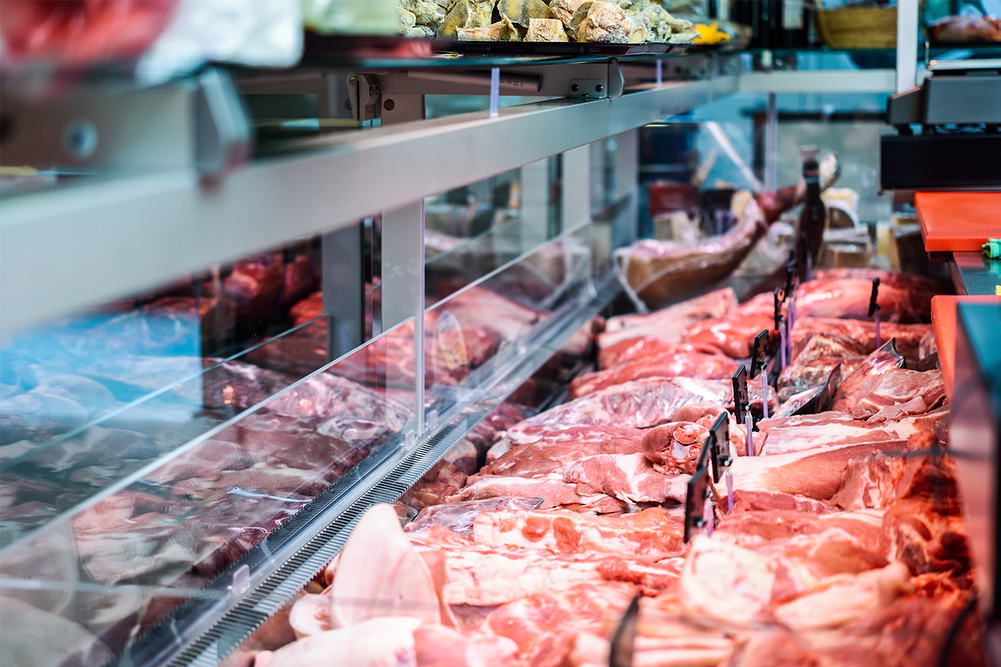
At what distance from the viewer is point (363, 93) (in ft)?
8.17

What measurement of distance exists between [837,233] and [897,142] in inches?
51.3

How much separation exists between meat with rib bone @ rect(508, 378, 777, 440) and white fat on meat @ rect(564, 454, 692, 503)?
0.42 meters

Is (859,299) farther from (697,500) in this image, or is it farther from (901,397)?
(697,500)

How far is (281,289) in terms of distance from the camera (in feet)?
14.3

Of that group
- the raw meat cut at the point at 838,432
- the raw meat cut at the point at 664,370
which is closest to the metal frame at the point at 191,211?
the raw meat cut at the point at 838,432

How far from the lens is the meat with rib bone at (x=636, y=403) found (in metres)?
2.67

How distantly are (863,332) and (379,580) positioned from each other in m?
2.15

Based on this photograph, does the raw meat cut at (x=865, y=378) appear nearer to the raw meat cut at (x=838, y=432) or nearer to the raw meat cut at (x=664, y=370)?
the raw meat cut at (x=838, y=432)

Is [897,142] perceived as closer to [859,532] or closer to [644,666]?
[859,532]

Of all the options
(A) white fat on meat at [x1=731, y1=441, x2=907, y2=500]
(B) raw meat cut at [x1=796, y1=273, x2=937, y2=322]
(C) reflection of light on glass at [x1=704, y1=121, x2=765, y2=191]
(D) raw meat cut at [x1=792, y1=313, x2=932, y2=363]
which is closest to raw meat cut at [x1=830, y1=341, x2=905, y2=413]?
(D) raw meat cut at [x1=792, y1=313, x2=932, y2=363]

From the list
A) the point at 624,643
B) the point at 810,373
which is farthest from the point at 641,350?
the point at 624,643

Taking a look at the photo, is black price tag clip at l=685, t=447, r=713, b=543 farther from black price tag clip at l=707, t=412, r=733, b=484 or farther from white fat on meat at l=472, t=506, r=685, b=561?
white fat on meat at l=472, t=506, r=685, b=561

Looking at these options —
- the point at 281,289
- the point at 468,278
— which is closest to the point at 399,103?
the point at 468,278

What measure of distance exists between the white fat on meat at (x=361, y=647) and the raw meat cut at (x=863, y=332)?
6.30 feet
